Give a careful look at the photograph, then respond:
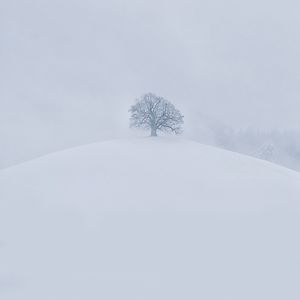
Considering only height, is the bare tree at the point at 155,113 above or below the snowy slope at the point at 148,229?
above

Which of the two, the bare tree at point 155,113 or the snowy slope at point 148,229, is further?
the bare tree at point 155,113

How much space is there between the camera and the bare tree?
22.8 metres

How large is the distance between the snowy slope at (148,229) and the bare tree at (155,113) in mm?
2905

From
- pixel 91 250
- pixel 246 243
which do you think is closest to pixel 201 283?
pixel 246 243

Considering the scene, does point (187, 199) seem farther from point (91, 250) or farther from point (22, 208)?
point (22, 208)

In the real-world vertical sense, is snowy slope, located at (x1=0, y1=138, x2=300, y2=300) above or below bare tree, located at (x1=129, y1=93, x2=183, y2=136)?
below

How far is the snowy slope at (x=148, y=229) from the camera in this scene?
37.4 ft

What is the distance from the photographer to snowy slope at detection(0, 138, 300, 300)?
37.4 ft

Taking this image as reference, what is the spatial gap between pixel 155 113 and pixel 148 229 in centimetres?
1052

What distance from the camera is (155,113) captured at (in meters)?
22.9

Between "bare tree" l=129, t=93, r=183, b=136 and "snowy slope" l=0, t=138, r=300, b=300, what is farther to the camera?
"bare tree" l=129, t=93, r=183, b=136

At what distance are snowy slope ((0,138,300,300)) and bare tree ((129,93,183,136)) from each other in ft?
9.53

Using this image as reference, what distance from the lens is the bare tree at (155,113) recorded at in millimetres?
22812

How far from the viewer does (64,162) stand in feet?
67.4
